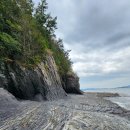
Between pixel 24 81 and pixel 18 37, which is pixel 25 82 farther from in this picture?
pixel 18 37

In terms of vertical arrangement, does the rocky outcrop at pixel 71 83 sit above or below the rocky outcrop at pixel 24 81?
above

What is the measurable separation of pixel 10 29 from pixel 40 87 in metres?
7.73

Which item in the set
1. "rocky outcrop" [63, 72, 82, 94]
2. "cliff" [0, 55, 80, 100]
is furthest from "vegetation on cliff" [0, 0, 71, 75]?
"rocky outcrop" [63, 72, 82, 94]

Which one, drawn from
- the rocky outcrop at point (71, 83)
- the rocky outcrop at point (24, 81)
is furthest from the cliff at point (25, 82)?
the rocky outcrop at point (71, 83)

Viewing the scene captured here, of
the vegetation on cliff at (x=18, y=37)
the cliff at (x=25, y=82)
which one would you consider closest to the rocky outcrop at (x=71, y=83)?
the vegetation on cliff at (x=18, y=37)

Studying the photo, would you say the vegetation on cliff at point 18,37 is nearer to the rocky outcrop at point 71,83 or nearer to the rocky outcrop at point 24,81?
the rocky outcrop at point 24,81

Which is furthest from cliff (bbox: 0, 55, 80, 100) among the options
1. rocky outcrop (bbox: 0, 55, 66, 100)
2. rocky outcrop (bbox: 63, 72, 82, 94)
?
rocky outcrop (bbox: 63, 72, 82, 94)

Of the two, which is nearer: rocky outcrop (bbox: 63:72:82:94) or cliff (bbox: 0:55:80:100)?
cliff (bbox: 0:55:80:100)

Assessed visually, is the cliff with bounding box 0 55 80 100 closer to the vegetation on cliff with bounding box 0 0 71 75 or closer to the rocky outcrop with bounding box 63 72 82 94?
the vegetation on cliff with bounding box 0 0 71 75

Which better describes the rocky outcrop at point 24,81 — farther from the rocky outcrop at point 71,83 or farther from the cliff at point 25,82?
the rocky outcrop at point 71,83

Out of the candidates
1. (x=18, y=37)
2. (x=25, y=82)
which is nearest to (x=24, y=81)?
(x=25, y=82)

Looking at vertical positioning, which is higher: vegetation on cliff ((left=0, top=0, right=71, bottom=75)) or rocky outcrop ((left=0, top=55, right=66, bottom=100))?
vegetation on cliff ((left=0, top=0, right=71, bottom=75))

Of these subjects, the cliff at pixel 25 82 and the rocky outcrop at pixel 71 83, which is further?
the rocky outcrop at pixel 71 83

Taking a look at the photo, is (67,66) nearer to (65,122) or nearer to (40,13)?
(40,13)
